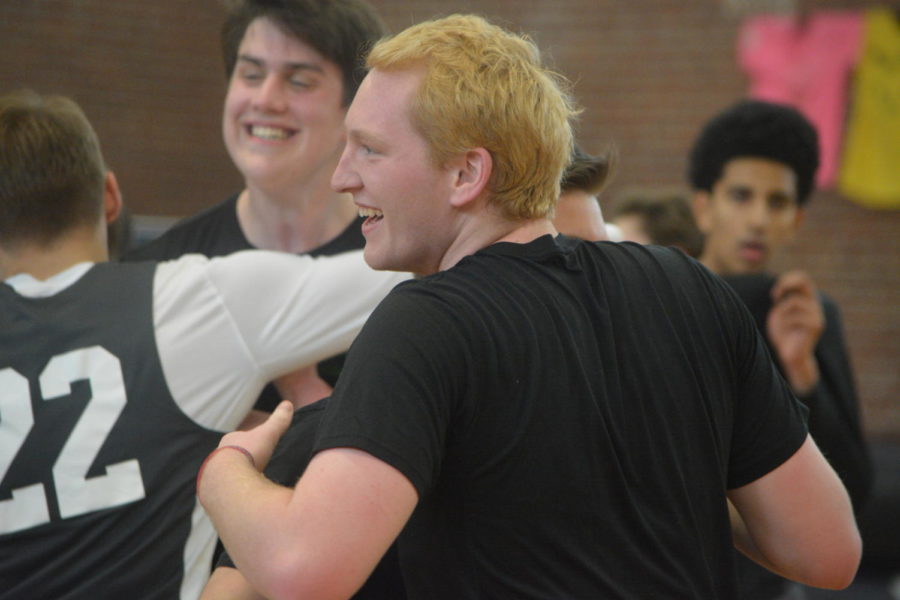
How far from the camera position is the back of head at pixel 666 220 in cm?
329

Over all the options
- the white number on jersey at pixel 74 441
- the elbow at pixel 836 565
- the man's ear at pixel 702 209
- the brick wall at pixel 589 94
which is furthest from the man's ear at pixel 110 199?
the brick wall at pixel 589 94

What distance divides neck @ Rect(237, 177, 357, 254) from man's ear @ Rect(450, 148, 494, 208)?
1.05 meters

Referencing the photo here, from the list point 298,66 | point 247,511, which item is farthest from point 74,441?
point 298,66

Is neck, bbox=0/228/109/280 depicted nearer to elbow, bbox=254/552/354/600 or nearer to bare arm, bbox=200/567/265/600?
bare arm, bbox=200/567/265/600

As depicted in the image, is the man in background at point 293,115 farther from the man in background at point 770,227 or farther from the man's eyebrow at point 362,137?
the man in background at point 770,227

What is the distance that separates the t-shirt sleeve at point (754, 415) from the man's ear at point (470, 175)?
1.14ft

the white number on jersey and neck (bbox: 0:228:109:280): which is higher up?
neck (bbox: 0:228:109:280)

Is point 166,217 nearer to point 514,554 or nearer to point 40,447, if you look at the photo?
point 40,447

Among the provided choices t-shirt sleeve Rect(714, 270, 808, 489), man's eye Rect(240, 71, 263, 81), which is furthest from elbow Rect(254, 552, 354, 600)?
man's eye Rect(240, 71, 263, 81)

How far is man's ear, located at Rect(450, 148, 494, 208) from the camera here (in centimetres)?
132

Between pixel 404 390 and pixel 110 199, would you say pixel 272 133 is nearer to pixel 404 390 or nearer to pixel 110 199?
pixel 110 199

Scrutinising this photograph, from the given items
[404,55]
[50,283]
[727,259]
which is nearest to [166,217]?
[727,259]

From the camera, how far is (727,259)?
325 centimetres

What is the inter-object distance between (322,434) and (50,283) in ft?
2.80
